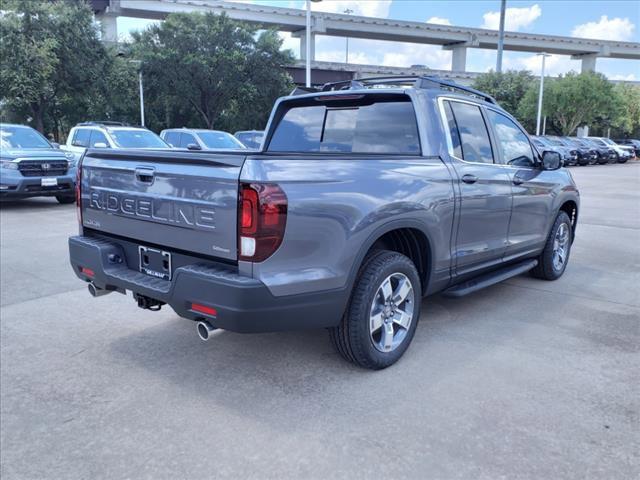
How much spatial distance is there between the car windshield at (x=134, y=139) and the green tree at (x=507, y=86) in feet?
129

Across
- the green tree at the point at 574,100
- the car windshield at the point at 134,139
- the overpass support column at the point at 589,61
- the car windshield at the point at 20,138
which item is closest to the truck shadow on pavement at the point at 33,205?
the car windshield at the point at 20,138

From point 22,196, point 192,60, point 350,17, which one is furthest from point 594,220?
point 350,17

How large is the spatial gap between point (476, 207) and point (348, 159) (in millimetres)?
1570

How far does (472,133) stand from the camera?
4750 millimetres

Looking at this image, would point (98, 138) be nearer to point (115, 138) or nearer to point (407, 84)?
point (115, 138)

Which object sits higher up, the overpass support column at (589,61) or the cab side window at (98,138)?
the overpass support column at (589,61)

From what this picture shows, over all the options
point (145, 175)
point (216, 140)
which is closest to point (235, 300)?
point (145, 175)

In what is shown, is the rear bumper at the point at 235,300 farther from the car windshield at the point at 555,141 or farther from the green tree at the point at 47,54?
the car windshield at the point at 555,141

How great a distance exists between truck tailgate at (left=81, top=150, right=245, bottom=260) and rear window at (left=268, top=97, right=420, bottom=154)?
137 cm

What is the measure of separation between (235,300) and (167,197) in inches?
33.2

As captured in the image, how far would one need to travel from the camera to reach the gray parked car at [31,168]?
436 inches

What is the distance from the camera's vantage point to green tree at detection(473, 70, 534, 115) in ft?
156

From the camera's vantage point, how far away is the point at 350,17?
55.0 metres

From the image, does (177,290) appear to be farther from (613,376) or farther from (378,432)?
(613,376)
